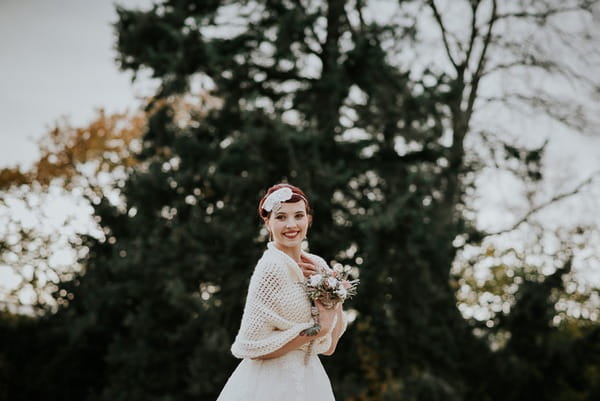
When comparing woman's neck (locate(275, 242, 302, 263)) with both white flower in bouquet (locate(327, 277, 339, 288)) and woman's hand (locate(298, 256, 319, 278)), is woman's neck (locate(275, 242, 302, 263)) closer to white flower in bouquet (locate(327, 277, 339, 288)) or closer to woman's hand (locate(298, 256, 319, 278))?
woman's hand (locate(298, 256, 319, 278))

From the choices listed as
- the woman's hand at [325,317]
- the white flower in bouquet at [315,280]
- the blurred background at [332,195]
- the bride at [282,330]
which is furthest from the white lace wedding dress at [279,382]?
the blurred background at [332,195]

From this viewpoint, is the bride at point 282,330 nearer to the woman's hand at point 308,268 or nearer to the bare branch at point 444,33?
the woman's hand at point 308,268

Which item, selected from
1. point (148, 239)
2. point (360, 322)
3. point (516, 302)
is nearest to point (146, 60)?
point (148, 239)

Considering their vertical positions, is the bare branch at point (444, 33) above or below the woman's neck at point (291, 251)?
above

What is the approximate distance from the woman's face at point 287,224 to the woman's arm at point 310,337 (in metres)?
0.35

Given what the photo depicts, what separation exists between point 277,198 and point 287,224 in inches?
5.5

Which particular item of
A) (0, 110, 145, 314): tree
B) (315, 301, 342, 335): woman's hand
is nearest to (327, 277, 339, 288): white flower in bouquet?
(315, 301, 342, 335): woman's hand

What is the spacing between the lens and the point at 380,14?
12.5 metres

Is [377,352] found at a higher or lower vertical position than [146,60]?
lower

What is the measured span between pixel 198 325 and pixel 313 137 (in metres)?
3.24

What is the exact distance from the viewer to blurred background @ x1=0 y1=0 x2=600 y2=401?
396 inches

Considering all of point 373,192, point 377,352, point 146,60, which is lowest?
point 377,352

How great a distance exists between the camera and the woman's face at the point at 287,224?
11.1ft

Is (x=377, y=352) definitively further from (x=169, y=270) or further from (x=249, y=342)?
(x=249, y=342)
